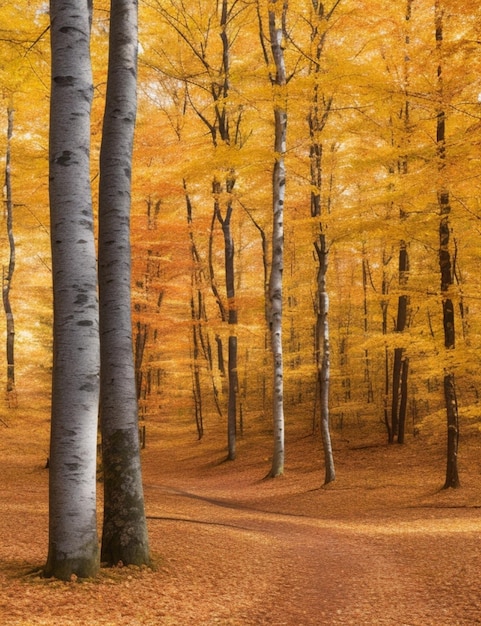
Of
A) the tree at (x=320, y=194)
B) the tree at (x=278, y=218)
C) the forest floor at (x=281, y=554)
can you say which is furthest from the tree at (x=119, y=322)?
the tree at (x=278, y=218)

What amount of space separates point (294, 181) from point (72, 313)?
47.3ft

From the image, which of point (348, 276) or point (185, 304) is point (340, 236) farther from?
point (185, 304)

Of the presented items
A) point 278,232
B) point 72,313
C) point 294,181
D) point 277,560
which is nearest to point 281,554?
point 277,560

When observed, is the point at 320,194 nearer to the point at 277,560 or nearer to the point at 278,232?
the point at 278,232

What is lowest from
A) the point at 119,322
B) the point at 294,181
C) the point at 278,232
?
the point at 119,322

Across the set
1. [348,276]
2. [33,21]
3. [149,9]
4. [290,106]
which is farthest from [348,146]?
[348,276]

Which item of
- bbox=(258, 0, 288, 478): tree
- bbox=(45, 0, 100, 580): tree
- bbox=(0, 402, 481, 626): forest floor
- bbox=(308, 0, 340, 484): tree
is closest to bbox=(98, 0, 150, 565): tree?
bbox=(0, 402, 481, 626): forest floor

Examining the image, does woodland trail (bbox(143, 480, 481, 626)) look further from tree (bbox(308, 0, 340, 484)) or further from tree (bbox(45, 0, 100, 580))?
tree (bbox(308, 0, 340, 484))

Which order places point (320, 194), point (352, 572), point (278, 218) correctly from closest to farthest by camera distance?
point (352, 572) < point (320, 194) < point (278, 218)

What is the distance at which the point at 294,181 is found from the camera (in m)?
17.9

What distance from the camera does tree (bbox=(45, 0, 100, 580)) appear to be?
14.4 feet

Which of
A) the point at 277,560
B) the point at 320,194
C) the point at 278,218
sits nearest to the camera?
the point at 277,560

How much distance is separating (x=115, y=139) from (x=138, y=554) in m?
3.94

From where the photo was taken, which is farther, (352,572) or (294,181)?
(294,181)
